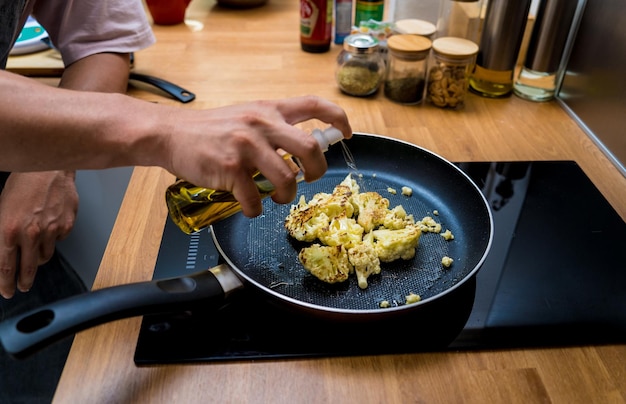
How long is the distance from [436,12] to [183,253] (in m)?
0.97

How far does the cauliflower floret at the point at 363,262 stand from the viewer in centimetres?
71

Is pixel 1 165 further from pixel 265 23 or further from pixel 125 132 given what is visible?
pixel 265 23

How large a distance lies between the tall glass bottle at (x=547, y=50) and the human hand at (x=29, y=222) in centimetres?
104

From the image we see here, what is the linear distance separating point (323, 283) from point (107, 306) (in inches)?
11.7

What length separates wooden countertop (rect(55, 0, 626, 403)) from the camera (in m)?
0.59

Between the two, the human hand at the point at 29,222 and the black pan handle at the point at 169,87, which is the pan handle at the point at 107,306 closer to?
the human hand at the point at 29,222

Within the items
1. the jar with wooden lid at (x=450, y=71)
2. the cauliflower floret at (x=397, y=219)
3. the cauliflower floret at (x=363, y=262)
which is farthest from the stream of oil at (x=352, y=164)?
the jar with wooden lid at (x=450, y=71)

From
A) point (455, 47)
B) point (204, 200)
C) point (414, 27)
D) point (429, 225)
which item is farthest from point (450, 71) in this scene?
point (204, 200)

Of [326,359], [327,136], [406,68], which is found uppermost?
[327,136]

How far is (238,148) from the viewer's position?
1.77ft

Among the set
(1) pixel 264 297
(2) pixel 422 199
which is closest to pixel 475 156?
(2) pixel 422 199

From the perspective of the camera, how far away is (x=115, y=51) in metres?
1.01

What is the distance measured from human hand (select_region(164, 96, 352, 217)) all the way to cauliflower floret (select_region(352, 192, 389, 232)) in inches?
9.2

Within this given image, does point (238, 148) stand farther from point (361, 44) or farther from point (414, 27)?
point (414, 27)
